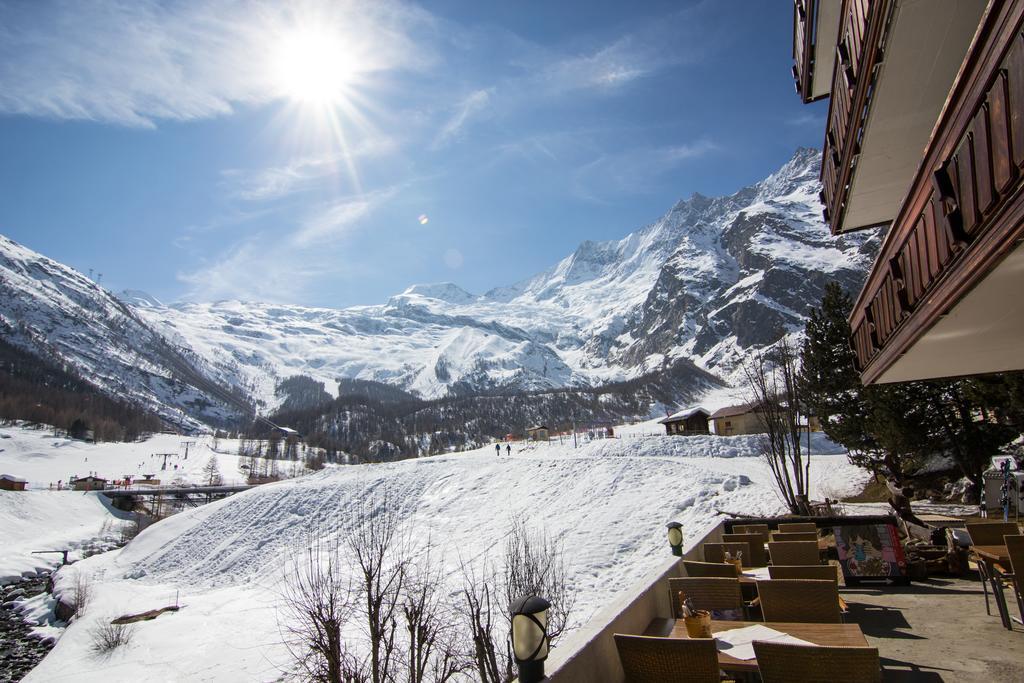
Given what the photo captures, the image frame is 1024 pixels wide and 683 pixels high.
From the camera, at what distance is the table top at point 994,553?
688 centimetres

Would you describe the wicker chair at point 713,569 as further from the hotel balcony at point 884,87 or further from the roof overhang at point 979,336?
the hotel balcony at point 884,87

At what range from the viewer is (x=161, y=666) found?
76.3ft

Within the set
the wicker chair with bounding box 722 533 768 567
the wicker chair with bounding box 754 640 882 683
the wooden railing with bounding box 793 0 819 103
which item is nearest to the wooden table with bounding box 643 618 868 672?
the wicker chair with bounding box 754 640 882 683

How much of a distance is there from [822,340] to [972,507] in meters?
9.30

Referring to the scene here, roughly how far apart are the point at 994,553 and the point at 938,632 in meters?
1.31

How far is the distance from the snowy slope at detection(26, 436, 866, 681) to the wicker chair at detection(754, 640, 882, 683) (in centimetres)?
1554

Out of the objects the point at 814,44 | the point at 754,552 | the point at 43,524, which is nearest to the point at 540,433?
the point at 43,524

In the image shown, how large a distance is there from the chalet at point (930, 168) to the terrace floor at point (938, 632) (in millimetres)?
3293

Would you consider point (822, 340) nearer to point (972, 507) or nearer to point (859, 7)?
point (972, 507)

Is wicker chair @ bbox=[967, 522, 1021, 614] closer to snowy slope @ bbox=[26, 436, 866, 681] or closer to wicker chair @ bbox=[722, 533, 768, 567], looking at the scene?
wicker chair @ bbox=[722, 533, 768, 567]

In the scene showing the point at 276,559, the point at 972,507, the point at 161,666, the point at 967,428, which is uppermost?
the point at 967,428

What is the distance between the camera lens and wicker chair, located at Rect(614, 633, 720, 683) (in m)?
3.79

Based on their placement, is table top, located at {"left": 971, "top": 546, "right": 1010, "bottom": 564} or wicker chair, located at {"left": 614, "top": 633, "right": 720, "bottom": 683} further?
table top, located at {"left": 971, "top": 546, "right": 1010, "bottom": 564}

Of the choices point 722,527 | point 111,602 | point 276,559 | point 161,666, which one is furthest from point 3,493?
point 722,527
